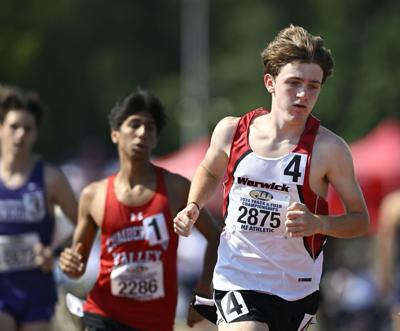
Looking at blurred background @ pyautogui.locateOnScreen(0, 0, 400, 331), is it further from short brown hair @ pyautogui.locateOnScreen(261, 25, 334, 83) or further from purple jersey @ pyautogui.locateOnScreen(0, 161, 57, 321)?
short brown hair @ pyautogui.locateOnScreen(261, 25, 334, 83)

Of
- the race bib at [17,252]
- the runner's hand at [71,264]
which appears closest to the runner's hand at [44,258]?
the race bib at [17,252]

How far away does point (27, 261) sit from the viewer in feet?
29.6

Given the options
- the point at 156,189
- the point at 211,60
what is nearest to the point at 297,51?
the point at 156,189

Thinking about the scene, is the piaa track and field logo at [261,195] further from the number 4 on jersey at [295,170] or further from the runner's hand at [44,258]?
the runner's hand at [44,258]

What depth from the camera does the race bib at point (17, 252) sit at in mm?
8992

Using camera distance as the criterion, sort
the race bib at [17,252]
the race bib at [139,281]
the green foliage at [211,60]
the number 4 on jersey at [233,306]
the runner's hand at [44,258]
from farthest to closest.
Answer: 1. the green foliage at [211,60]
2. the race bib at [17,252]
3. the runner's hand at [44,258]
4. the race bib at [139,281]
5. the number 4 on jersey at [233,306]

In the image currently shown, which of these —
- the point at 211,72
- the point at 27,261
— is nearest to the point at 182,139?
the point at 211,72

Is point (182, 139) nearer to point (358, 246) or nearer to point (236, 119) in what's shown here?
point (358, 246)

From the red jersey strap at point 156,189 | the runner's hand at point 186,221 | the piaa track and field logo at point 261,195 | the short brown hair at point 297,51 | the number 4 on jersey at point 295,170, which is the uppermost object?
the short brown hair at point 297,51

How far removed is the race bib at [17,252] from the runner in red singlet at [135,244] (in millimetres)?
1007

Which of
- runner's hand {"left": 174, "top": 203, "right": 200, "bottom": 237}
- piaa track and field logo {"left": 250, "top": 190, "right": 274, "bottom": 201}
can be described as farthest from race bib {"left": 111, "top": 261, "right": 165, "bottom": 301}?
piaa track and field logo {"left": 250, "top": 190, "right": 274, "bottom": 201}

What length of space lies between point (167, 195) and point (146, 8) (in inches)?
2413

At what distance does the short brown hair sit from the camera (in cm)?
645

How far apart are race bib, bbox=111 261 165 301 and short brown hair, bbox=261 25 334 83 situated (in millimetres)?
1754
